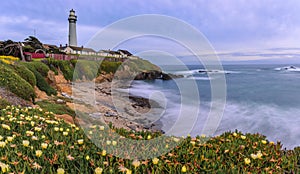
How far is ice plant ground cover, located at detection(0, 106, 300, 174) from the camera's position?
7.91 feet

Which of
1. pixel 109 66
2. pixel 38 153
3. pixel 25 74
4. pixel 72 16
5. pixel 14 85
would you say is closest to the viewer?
pixel 38 153

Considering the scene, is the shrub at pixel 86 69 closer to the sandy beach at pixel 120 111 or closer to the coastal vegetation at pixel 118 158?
the sandy beach at pixel 120 111

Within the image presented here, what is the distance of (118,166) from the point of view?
244cm

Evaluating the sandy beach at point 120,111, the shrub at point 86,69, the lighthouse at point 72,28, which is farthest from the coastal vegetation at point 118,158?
the lighthouse at point 72,28

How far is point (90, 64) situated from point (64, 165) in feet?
102

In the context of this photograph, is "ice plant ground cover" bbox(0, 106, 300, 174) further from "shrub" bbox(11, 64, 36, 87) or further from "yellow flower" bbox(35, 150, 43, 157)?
"shrub" bbox(11, 64, 36, 87)

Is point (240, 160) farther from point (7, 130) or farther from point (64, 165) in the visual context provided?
point (7, 130)

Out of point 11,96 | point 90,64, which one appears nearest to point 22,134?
point 11,96

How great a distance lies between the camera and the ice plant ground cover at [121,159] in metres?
2.41

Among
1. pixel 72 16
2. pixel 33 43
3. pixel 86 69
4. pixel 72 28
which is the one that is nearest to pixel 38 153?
pixel 86 69

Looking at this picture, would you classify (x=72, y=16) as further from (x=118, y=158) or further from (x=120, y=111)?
(x=118, y=158)

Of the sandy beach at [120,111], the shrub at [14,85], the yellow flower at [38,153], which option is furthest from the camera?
the sandy beach at [120,111]

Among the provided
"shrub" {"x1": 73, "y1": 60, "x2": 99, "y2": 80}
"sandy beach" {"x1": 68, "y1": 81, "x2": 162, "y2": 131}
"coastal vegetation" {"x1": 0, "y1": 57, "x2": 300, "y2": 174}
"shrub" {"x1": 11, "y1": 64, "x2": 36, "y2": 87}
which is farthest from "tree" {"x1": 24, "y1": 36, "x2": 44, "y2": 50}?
"coastal vegetation" {"x1": 0, "y1": 57, "x2": 300, "y2": 174}

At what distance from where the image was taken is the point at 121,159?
261 centimetres
